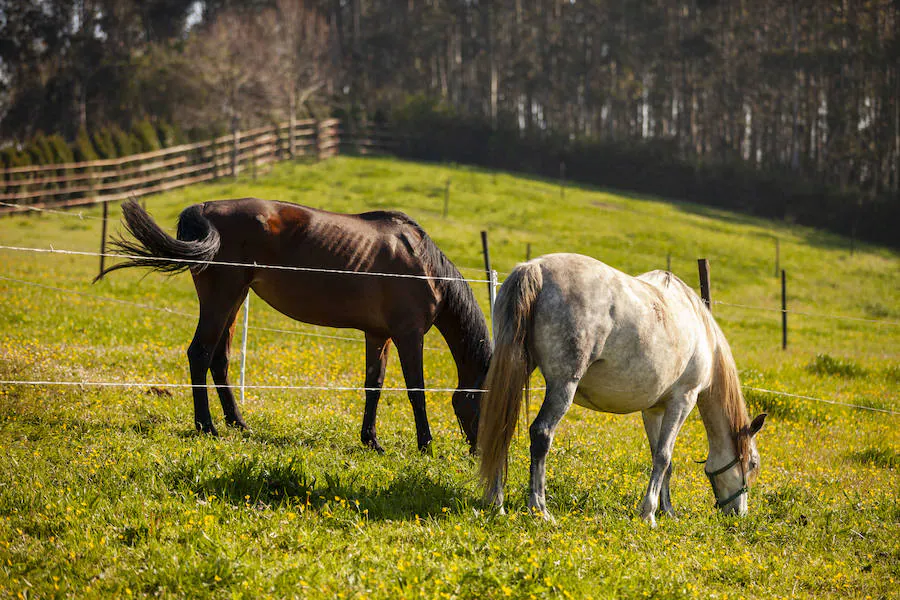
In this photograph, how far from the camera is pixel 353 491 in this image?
6.09m

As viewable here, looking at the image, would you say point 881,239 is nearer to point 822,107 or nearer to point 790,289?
point 790,289

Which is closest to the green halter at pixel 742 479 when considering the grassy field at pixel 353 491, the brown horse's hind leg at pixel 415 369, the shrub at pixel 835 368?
the grassy field at pixel 353 491

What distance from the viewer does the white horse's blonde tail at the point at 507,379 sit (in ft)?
19.6

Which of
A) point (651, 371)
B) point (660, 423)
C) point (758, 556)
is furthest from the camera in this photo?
point (660, 423)

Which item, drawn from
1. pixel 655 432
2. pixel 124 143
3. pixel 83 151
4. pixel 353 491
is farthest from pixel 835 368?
pixel 124 143

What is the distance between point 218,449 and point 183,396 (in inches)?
102

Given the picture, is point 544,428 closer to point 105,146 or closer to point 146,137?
point 105,146

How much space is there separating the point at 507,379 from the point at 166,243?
3.19 m

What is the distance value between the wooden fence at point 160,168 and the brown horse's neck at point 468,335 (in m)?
21.1

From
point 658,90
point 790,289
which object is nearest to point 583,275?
Result: point 790,289

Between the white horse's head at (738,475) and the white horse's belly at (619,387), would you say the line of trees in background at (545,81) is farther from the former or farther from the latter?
the white horse's belly at (619,387)

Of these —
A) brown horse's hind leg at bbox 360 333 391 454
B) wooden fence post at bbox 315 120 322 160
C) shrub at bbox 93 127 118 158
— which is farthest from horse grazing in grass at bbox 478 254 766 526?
wooden fence post at bbox 315 120 322 160

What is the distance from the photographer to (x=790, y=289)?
26.6 meters

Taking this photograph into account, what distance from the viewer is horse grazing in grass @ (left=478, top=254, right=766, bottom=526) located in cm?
599
